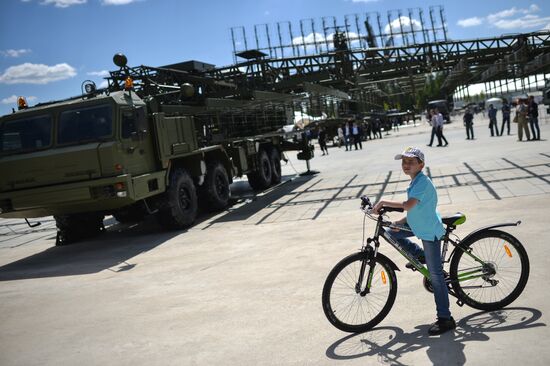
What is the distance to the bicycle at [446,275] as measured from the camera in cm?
463

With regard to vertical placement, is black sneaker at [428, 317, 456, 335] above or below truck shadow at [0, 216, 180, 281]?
below

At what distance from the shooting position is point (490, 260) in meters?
4.77

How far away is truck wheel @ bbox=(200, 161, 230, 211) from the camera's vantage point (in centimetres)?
1288

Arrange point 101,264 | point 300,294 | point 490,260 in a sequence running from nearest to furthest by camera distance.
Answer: point 490,260
point 300,294
point 101,264

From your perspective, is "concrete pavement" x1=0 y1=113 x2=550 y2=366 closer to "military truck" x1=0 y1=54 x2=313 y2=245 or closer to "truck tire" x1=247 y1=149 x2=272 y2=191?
"military truck" x1=0 y1=54 x2=313 y2=245

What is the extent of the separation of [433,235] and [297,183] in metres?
12.9

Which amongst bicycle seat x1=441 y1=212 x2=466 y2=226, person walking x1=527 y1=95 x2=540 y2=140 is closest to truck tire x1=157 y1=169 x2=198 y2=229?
bicycle seat x1=441 y1=212 x2=466 y2=226

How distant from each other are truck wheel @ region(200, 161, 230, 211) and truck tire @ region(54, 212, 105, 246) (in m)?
2.49

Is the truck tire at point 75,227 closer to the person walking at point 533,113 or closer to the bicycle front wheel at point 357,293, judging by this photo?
the bicycle front wheel at point 357,293

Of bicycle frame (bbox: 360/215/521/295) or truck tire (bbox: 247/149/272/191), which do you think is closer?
bicycle frame (bbox: 360/215/521/295)

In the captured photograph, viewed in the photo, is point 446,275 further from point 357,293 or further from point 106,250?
point 106,250

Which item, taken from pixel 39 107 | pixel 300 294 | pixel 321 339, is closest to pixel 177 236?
pixel 39 107

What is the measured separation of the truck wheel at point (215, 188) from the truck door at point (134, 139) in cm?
238

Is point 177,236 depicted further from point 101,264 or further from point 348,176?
point 348,176
